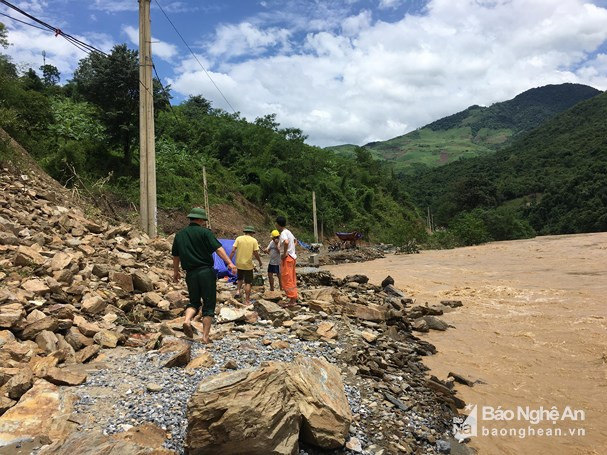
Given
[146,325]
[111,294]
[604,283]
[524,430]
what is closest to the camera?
[524,430]

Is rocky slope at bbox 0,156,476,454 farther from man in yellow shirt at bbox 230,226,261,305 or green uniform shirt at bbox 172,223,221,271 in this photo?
green uniform shirt at bbox 172,223,221,271

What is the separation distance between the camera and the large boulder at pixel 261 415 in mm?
2992

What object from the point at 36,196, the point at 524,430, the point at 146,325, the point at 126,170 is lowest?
the point at 524,430

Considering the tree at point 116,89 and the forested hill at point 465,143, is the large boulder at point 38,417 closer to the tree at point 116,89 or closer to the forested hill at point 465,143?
the tree at point 116,89

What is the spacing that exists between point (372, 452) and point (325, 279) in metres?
9.18

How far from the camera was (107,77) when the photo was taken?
1878 cm

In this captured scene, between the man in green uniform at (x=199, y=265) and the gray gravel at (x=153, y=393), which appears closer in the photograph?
the gray gravel at (x=153, y=393)

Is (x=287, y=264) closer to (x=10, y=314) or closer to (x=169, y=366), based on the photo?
(x=169, y=366)

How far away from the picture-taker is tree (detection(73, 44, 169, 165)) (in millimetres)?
18781

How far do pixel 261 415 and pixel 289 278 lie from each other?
510 cm

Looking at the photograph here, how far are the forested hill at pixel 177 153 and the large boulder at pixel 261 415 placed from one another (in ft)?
32.6

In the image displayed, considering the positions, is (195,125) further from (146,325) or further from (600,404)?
(600,404)

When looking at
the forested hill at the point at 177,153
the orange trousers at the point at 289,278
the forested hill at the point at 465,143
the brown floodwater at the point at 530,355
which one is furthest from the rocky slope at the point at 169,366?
the forested hill at the point at 465,143

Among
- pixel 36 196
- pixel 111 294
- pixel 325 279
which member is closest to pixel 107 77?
pixel 36 196
